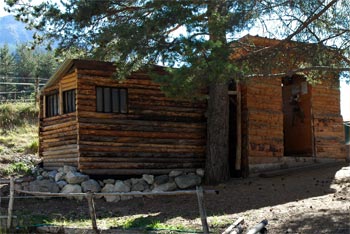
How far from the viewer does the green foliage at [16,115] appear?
86.8 ft

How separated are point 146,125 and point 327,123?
6.79 m

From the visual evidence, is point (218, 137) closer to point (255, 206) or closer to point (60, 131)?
point (255, 206)

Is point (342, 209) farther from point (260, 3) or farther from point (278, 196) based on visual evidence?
point (260, 3)

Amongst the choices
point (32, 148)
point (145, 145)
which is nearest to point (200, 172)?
point (145, 145)

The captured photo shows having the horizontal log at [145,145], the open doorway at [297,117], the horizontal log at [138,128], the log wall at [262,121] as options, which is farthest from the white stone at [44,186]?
the open doorway at [297,117]

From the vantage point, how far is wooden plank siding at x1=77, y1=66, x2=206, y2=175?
14.3 m

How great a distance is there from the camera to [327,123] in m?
17.9

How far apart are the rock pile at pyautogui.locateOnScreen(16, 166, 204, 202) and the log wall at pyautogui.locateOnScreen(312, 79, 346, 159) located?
5.09 metres

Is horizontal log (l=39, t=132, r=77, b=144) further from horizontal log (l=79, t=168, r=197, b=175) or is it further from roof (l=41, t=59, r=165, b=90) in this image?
roof (l=41, t=59, r=165, b=90)

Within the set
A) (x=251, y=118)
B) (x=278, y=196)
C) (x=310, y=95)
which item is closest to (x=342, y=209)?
(x=278, y=196)

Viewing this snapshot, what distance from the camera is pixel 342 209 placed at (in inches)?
378

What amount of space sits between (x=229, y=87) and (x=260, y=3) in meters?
6.19

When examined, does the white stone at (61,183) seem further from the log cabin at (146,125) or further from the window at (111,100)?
the window at (111,100)

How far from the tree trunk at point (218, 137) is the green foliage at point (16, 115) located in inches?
572
